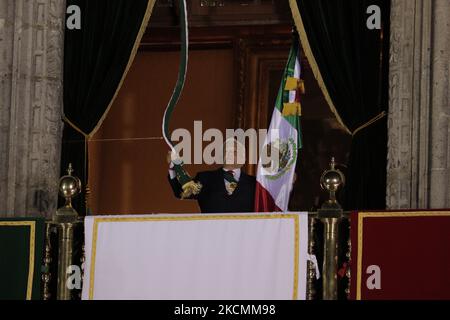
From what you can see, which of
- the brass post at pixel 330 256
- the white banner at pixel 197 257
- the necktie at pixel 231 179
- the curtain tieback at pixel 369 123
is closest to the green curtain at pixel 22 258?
the white banner at pixel 197 257

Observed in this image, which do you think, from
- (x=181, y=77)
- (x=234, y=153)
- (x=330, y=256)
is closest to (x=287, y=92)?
(x=234, y=153)

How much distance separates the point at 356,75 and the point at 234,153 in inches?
45.9

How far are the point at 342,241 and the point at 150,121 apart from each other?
14.4ft

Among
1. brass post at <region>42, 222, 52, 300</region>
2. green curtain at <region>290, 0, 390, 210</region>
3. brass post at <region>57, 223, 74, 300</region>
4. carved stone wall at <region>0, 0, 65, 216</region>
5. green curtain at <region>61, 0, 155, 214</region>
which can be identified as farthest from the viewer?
green curtain at <region>61, 0, 155, 214</region>

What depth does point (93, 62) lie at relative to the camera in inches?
435

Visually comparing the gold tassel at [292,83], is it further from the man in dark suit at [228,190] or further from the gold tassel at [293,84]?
the man in dark suit at [228,190]

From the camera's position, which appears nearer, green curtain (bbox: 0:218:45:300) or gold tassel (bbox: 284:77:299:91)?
green curtain (bbox: 0:218:45:300)

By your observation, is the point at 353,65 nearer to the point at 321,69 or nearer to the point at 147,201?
the point at 321,69

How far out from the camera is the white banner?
9.14 meters

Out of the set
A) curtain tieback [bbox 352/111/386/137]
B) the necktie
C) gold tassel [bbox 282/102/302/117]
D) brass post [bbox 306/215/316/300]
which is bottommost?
brass post [bbox 306/215/316/300]

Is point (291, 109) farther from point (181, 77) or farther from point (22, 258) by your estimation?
point (22, 258)

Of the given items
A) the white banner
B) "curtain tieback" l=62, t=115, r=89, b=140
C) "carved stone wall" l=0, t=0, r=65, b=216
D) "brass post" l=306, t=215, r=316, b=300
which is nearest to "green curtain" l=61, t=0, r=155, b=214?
"curtain tieback" l=62, t=115, r=89, b=140

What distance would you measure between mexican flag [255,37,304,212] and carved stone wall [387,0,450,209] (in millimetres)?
788

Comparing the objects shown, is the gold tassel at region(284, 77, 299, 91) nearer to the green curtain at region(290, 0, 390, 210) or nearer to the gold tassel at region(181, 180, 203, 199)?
the green curtain at region(290, 0, 390, 210)
